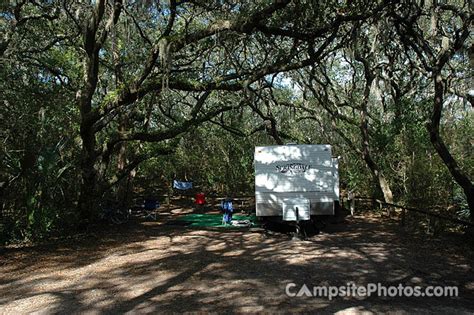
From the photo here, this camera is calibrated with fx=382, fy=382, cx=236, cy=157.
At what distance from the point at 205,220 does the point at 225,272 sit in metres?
8.11

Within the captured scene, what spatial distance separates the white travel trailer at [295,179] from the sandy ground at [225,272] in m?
0.96

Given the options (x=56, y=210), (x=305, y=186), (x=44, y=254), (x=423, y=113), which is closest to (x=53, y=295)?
(x=44, y=254)

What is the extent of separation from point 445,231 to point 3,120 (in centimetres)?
1304

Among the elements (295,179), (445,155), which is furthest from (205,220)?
(445,155)

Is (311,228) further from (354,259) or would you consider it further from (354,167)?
(354,167)

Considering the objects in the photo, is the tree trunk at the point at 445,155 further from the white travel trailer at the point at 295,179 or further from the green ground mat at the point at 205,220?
the green ground mat at the point at 205,220

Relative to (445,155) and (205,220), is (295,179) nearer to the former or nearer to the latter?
(445,155)

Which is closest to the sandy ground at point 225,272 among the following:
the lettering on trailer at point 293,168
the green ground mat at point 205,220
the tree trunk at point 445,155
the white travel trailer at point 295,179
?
the white travel trailer at point 295,179

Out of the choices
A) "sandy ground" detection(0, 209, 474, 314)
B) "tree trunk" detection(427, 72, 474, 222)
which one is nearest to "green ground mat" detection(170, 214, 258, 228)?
"sandy ground" detection(0, 209, 474, 314)

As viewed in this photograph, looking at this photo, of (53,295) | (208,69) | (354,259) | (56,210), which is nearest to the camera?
(53,295)

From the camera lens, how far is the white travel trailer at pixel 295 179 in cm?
1203

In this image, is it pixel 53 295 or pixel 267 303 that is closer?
pixel 267 303

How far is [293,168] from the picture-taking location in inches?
488

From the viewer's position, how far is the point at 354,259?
8.25m
